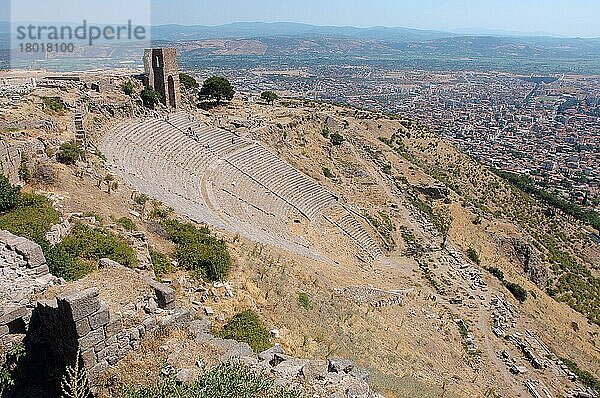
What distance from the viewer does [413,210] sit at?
119ft

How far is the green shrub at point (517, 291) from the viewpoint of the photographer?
28453mm

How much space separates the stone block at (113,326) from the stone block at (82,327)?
13.8 inches

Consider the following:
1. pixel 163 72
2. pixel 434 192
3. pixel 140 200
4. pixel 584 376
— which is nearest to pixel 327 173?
pixel 434 192

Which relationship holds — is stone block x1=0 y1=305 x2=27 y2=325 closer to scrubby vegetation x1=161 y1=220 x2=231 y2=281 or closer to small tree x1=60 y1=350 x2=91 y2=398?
small tree x1=60 y1=350 x2=91 y2=398

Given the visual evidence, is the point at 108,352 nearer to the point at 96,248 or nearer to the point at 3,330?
the point at 3,330

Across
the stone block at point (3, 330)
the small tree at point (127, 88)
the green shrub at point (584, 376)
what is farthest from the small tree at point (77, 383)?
the small tree at point (127, 88)

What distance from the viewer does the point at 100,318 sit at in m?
8.76

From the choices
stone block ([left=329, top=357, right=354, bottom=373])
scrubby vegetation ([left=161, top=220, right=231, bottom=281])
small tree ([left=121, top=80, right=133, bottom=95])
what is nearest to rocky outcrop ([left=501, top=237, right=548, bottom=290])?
scrubby vegetation ([left=161, top=220, right=231, bottom=281])

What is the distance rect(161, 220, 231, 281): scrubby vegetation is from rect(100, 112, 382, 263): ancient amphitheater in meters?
3.13

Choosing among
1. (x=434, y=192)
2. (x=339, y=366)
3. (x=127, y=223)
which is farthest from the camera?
(x=434, y=192)

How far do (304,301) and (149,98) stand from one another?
24.5m

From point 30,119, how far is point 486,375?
74.0ft

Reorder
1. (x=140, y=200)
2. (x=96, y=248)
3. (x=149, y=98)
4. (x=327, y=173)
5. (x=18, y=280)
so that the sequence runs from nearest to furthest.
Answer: (x=18, y=280)
(x=96, y=248)
(x=140, y=200)
(x=149, y=98)
(x=327, y=173)

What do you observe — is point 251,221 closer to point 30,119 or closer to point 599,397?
point 30,119
